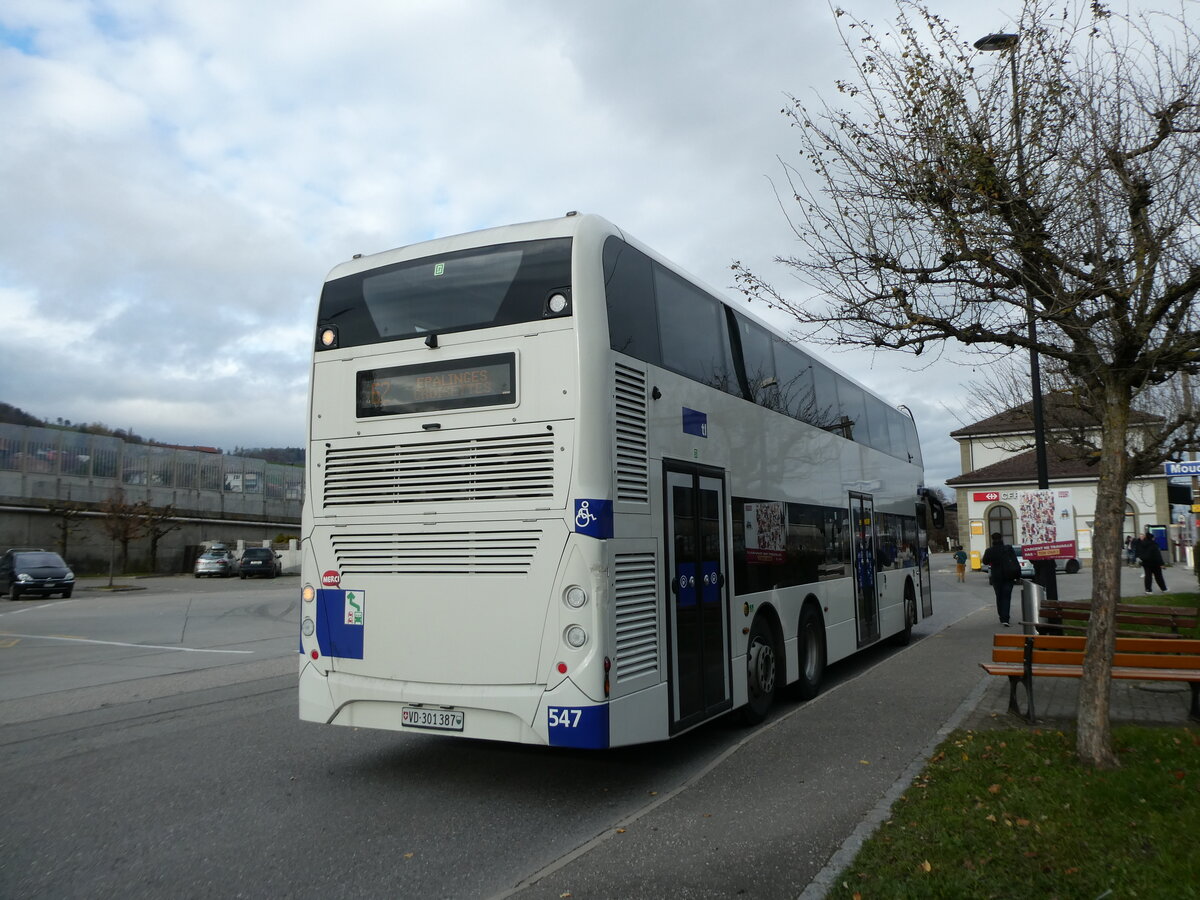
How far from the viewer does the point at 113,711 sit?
1034 centimetres

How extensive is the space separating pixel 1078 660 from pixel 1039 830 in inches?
172

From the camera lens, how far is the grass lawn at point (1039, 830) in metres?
4.42

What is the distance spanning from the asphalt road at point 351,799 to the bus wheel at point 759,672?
22cm

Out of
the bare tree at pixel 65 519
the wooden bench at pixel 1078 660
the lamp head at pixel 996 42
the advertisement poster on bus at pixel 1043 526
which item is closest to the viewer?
the lamp head at pixel 996 42

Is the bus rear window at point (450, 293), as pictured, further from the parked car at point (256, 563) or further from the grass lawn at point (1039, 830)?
the parked car at point (256, 563)

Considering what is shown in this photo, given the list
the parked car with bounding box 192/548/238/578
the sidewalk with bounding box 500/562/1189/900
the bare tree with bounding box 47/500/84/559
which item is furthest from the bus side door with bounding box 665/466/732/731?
the bare tree with bounding box 47/500/84/559

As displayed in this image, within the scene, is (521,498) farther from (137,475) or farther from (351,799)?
(137,475)

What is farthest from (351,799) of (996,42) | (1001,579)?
(1001,579)

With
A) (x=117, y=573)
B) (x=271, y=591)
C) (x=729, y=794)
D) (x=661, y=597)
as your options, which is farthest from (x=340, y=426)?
(x=117, y=573)

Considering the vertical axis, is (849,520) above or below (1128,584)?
above

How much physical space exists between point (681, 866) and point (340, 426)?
13.4 feet

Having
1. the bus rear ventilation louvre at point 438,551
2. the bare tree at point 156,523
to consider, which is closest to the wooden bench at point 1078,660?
the bus rear ventilation louvre at point 438,551

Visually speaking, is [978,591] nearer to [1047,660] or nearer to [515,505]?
[1047,660]

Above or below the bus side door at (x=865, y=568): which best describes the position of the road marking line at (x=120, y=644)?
below
